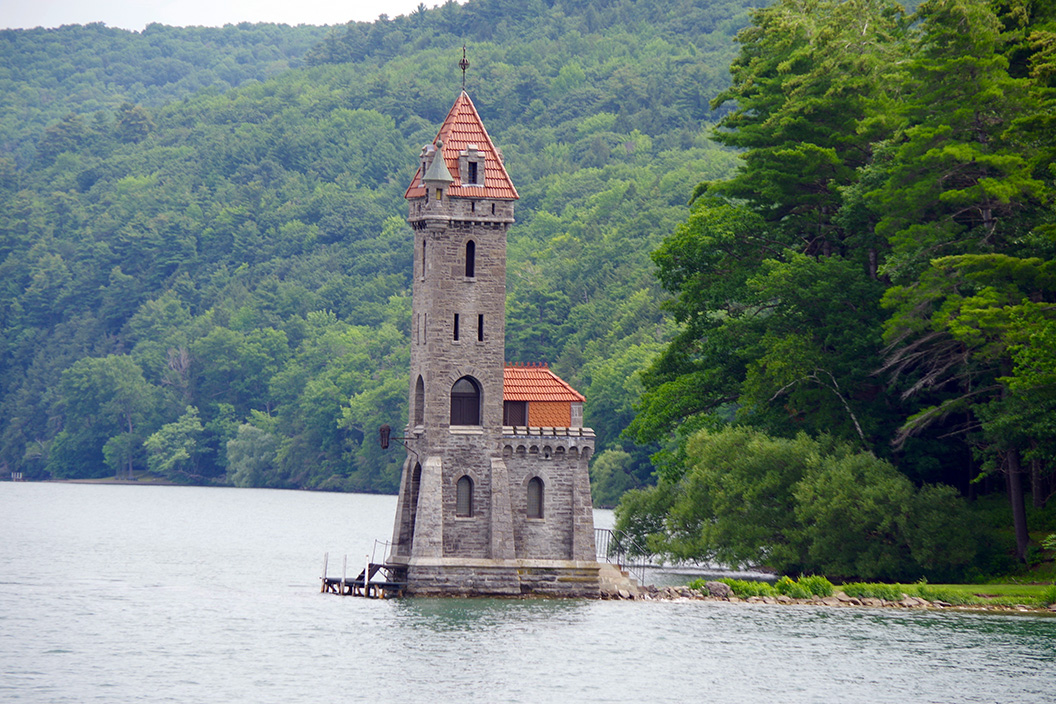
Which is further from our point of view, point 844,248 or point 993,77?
point 844,248

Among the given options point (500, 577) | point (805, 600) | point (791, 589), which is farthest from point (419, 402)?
point (805, 600)

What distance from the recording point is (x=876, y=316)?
61094 millimetres

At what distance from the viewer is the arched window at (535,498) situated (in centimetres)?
5503

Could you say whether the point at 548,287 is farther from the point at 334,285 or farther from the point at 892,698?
the point at 892,698

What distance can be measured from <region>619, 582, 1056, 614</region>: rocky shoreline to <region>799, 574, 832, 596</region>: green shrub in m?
0.18

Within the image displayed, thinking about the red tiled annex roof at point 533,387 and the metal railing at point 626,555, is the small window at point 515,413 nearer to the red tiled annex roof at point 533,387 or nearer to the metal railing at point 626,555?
the red tiled annex roof at point 533,387

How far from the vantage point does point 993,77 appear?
5697cm

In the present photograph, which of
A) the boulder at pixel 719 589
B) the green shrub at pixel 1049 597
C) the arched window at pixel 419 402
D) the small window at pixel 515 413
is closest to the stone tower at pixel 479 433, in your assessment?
the arched window at pixel 419 402

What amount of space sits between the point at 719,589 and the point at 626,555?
38.7 feet

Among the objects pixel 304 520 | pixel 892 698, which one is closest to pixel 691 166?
pixel 304 520

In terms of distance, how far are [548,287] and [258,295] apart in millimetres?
43200

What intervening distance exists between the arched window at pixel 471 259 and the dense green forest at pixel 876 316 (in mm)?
12181

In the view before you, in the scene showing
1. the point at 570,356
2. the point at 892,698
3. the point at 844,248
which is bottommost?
the point at 892,698

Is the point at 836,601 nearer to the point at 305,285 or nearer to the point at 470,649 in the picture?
the point at 470,649
